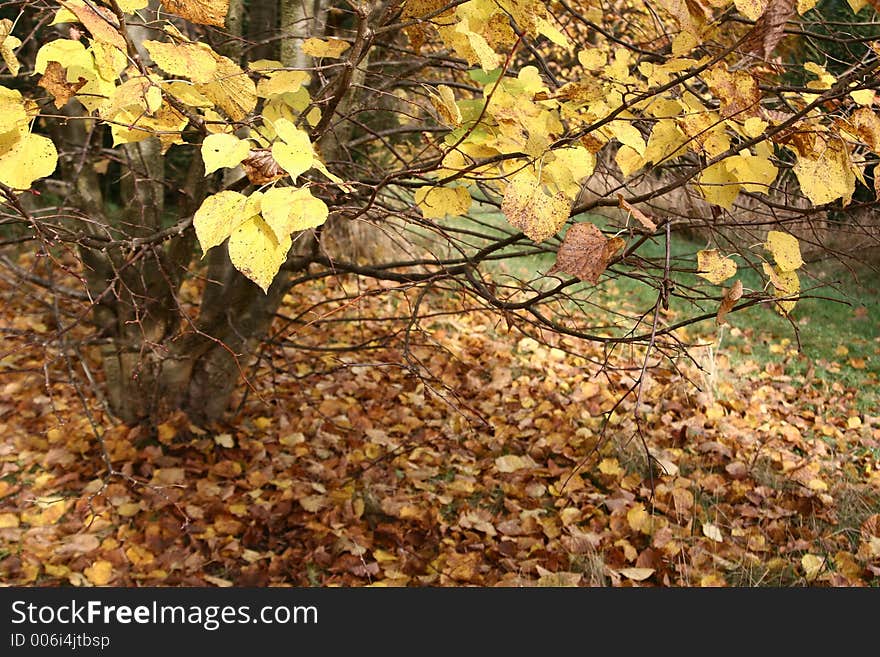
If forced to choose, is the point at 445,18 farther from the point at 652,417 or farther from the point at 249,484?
the point at 652,417

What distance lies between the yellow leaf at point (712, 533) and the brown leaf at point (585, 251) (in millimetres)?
1828

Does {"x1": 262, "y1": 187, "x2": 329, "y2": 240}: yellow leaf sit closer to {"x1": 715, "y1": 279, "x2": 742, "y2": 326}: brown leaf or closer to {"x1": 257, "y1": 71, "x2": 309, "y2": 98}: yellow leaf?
{"x1": 257, "y1": 71, "x2": 309, "y2": 98}: yellow leaf

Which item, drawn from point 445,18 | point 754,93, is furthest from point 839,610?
point 445,18

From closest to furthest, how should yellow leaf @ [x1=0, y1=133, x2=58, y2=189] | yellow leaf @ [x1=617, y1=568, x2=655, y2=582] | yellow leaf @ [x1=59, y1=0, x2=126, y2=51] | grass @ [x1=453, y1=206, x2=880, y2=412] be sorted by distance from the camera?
yellow leaf @ [x1=59, y1=0, x2=126, y2=51] → yellow leaf @ [x1=0, y1=133, x2=58, y2=189] → yellow leaf @ [x1=617, y1=568, x2=655, y2=582] → grass @ [x1=453, y1=206, x2=880, y2=412]

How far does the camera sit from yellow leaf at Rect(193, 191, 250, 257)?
914 mm

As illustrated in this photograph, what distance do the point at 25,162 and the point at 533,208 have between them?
74cm

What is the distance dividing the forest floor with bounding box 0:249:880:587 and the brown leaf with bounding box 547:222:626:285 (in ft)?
2.55

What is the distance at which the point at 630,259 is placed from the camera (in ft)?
4.73

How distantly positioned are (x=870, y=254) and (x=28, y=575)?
6.18 m

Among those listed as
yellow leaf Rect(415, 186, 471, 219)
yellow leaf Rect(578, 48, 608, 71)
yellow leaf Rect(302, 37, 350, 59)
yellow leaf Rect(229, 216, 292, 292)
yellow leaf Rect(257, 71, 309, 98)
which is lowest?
yellow leaf Rect(415, 186, 471, 219)

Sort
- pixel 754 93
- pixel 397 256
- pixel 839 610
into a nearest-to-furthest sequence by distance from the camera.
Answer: pixel 754 93 → pixel 839 610 → pixel 397 256

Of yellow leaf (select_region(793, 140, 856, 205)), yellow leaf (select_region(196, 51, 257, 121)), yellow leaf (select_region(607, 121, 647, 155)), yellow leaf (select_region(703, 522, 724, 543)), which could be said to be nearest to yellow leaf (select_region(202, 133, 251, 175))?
yellow leaf (select_region(196, 51, 257, 121))

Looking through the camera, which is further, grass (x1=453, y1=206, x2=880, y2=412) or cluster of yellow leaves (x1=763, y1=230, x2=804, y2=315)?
grass (x1=453, y1=206, x2=880, y2=412)

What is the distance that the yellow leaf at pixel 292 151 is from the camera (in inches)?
36.6
